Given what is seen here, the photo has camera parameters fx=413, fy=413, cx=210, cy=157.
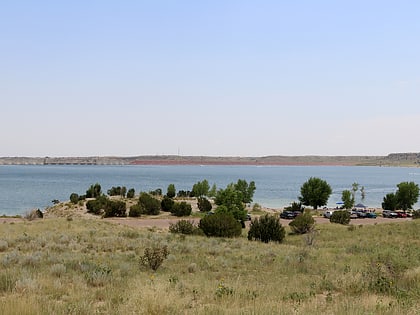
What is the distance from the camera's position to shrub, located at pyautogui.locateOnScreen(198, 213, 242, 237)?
98.6 feet

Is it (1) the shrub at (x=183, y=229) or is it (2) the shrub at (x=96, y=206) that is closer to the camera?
(1) the shrub at (x=183, y=229)

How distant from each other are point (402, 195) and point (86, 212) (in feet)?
183

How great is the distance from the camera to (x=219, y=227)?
30.1 metres

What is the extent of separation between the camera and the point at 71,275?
10891mm

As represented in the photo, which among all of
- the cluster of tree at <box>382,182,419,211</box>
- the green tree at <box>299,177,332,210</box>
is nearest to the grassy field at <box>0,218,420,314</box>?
the green tree at <box>299,177,332,210</box>

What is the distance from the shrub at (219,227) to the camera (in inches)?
1183

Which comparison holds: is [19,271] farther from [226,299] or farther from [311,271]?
[311,271]

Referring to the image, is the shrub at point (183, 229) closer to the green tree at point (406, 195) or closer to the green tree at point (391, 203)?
the green tree at point (391, 203)

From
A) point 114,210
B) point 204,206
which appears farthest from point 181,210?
point 114,210

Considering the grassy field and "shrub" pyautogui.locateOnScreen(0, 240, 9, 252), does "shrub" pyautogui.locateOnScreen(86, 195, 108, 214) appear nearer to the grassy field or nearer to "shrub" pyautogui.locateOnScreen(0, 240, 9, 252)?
"shrub" pyautogui.locateOnScreen(0, 240, 9, 252)

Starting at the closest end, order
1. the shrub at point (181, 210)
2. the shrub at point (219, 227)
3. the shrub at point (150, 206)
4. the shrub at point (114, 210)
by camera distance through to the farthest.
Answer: the shrub at point (219, 227) < the shrub at point (114, 210) < the shrub at point (181, 210) < the shrub at point (150, 206)

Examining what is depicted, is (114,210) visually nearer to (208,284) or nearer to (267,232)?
(267,232)

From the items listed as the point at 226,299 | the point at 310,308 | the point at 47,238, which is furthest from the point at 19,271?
the point at 47,238

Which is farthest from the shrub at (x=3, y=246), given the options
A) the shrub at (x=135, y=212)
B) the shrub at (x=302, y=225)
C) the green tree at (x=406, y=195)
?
the green tree at (x=406, y=195)
